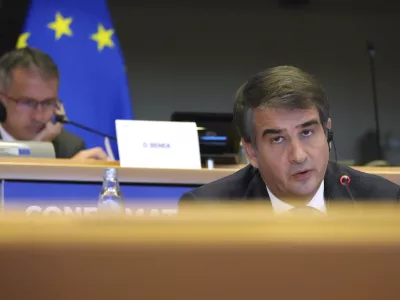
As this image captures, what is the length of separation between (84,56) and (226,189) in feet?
8.88

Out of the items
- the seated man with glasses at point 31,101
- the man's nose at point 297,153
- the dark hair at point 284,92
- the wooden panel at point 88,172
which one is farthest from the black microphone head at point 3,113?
the man's nose at point 297,153

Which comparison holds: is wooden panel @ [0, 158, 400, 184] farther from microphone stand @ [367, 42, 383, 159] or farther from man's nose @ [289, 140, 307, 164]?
microphone stand @ [367, 42, 383, 159]

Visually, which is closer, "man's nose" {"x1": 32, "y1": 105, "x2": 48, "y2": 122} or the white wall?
"man's nose" {"x1": 32, "y1": 105, "x2": 48, "y2": 122}

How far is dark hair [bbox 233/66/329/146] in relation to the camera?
141cm

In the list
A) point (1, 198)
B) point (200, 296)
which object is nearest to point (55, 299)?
point (200, 296)

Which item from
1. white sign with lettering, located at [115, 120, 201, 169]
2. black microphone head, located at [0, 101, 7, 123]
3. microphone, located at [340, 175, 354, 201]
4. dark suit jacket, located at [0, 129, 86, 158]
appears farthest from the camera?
black microphone head, located at [0, 101, 7, 123]

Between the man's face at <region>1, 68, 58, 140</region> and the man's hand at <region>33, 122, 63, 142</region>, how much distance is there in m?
0.02

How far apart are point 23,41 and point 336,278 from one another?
3955mm

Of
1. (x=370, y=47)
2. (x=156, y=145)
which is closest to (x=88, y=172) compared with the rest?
(x=156, y=145)

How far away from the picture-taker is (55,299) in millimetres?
248

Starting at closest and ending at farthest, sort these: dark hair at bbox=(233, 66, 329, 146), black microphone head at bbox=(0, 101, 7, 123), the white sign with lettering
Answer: dark hair at bbox=(233, 66, 329, 146) → the white sign with lettering → black microphone head at bbox=(0, 101, 7, 123)

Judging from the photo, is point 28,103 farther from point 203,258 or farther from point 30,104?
point 203,258

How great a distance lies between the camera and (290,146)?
1.43m

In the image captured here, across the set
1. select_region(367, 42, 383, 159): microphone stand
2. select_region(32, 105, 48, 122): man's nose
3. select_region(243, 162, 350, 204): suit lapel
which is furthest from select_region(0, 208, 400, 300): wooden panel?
select_region(367, 42, 383, 159): microphone stand
